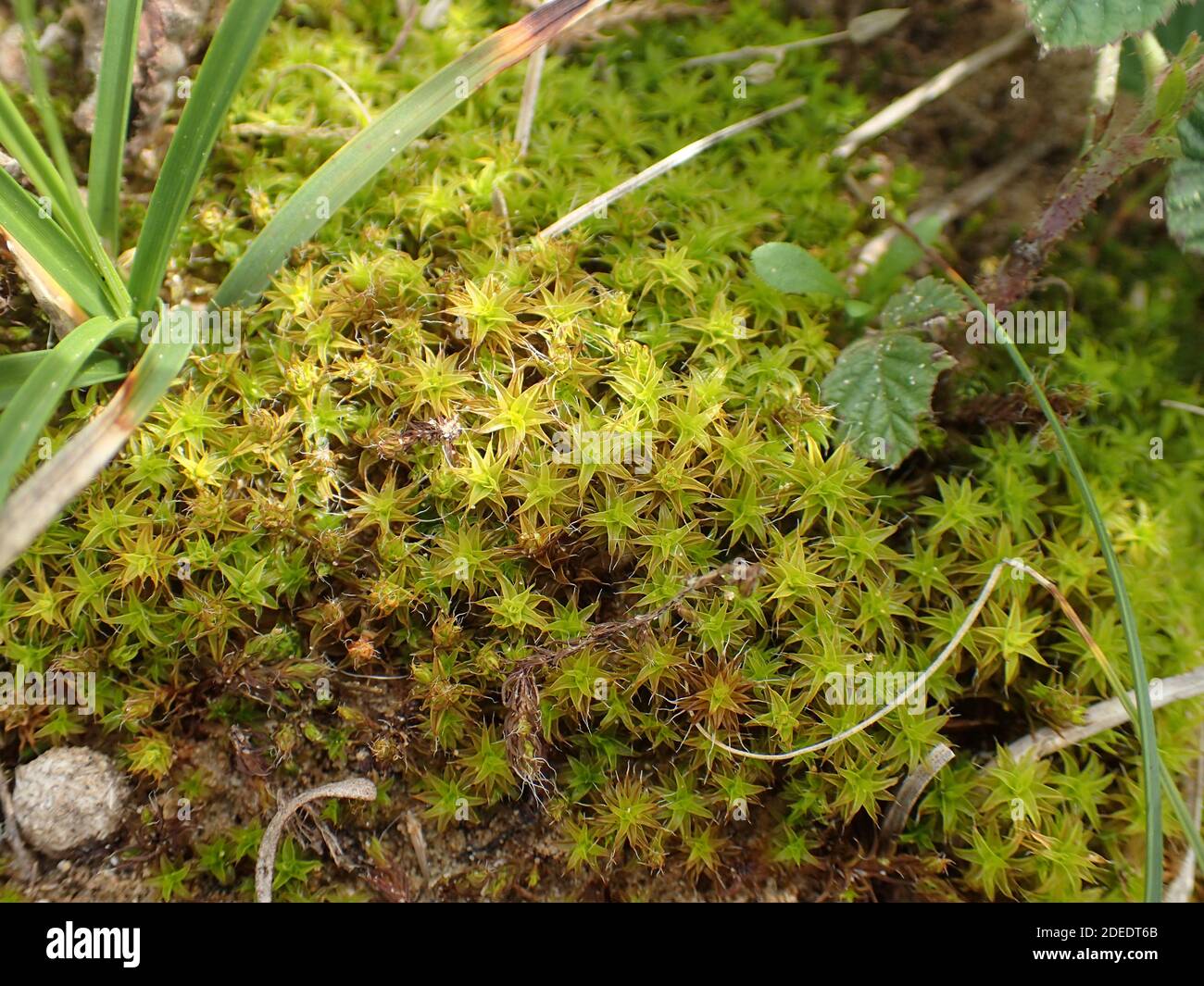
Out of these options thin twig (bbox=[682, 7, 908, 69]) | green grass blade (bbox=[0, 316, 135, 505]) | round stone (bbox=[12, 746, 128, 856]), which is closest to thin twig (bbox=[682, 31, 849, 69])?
thin twig (bbox=[682, 7, 908, 69])

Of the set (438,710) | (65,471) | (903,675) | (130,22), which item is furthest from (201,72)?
(903,675)

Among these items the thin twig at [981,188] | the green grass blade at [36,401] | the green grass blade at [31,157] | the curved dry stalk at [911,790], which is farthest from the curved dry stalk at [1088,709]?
the green grass blade at [31,157]

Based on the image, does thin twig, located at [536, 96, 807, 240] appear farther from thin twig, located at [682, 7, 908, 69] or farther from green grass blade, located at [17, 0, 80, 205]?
green grass blade, located at [17, 0, 80, 205]

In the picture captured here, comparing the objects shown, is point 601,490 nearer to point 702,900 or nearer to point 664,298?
point 664,298

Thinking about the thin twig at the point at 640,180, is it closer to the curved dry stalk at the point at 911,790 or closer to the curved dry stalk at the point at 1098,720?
the curved dry stalk at the point at 911,790

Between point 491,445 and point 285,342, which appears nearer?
point 491,445

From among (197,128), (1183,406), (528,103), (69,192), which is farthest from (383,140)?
(1183,406)
